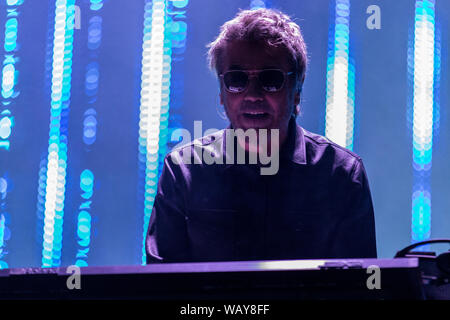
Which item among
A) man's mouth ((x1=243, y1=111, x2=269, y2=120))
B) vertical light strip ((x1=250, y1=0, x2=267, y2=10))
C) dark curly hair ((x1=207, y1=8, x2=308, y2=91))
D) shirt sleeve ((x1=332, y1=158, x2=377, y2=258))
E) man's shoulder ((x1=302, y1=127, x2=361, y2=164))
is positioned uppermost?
vertical light strip ((x1=250, y1=0, x2=267, y2=10))

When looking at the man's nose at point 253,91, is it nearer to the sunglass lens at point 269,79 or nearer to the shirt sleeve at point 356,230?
the sunglass lens at point 269,79

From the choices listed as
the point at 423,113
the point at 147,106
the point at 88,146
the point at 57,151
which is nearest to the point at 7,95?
the point at 57,151

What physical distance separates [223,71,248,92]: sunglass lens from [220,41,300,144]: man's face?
0.02 meters

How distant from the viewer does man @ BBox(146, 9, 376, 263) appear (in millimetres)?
1772

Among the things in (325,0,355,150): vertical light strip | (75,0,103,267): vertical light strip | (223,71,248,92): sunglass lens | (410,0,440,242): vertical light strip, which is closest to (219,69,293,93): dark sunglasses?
(223,71,248,92): sunglass lens

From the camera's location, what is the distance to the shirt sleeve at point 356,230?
1.74 metres

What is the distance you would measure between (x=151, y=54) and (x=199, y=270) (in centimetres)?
275

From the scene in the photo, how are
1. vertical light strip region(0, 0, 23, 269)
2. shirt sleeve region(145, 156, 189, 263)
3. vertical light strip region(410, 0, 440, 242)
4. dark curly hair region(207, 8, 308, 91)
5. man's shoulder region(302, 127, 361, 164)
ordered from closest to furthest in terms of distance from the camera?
1. shirt sleeve region(145, 156, 189, 263)
2. dark curly hair region(207, 8, 308, 91)
3. man's shoulder region(302, 127, 361, 164)
4. vertical light strip region(410, 0, 440, 242)
5. vertical light strip region(0, 0, 23, 269)

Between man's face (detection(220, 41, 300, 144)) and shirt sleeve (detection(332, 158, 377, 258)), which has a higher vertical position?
man's face (detection(220, 41, 300, 144))

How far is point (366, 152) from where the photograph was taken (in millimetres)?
3312

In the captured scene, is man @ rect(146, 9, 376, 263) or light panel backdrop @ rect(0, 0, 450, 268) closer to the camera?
man @ rect(146, 9, 376, 263)

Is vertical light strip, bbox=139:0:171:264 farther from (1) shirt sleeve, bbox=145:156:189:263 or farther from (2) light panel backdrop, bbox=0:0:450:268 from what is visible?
(1) shirt sleeve, bbox=145:156:189:263

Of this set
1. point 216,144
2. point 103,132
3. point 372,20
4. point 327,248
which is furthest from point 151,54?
point 327,248
